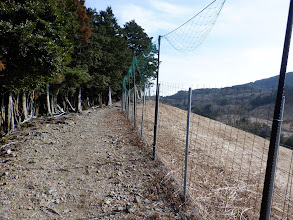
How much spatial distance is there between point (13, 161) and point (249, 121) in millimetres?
5485

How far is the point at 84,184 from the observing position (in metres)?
3.93

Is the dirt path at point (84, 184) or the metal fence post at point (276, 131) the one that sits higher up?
the metal fence post at point (276, 131)

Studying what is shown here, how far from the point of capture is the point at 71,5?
12.3m

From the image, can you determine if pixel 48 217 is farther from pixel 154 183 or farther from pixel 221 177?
pixel 221 177

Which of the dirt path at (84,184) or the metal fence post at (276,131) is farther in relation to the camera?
the dirt path at (84,184)

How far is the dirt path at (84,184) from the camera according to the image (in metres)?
3.04

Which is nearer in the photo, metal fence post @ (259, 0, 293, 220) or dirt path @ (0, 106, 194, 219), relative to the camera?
metal fence post @ (259, 0, 293, 220)

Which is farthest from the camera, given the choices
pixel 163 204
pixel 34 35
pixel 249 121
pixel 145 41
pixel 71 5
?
pixel 145 41

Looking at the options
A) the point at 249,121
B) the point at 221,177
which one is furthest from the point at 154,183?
the point at 249,121

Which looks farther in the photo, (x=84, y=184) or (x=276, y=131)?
(x=84, y=184)

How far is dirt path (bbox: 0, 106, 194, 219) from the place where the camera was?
120 inches

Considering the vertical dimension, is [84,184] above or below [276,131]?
below

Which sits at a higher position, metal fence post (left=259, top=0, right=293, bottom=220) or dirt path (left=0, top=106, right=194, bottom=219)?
metal fence post (left=259, top=0, right=293, bottom=220)

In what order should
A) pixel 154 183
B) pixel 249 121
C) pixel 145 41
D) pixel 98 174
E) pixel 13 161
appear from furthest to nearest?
1. pixel 145 41
2. pixel 13 161
3. pixel 98 174
4. pixel 154 183
5. pixel 249 121
